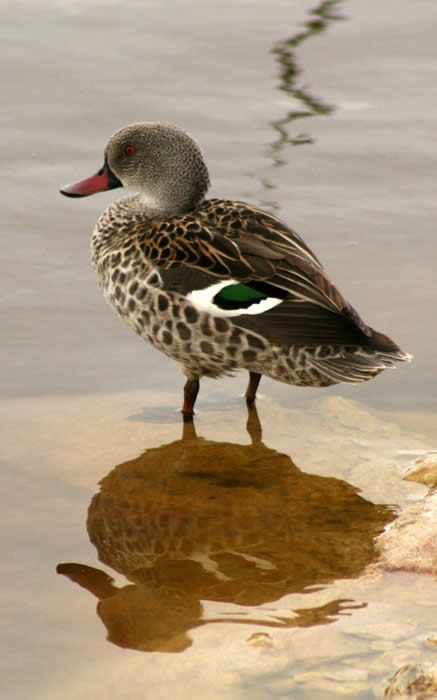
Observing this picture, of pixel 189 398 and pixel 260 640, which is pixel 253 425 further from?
pixel 260 640

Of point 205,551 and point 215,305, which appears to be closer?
point 205,551

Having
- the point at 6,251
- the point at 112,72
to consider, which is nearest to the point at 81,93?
the point at 112,72

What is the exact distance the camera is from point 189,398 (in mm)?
5617

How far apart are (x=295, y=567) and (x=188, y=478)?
3.03 ft

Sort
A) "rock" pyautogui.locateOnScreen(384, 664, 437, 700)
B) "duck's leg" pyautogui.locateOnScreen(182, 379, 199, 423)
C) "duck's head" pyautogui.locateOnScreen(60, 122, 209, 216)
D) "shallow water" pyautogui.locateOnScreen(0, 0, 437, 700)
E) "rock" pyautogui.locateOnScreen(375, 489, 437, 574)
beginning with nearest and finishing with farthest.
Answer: "rock" pyautogui.locateOnScreen(384, 664, 437, 700) < "shallow water" pyautogui.locateOnScreen(0, 0, 437, 700) < "rock" pyautogui.locateOnScreen(375, 489, 437, 574) < "duck's leg" pyautogui.locateOnScreen(182, 379, 199, 423) < "duck's head" pyautogui.locateOnScreen(60, 122, 209, 216)

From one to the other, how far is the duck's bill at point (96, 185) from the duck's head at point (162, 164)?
0.14 m

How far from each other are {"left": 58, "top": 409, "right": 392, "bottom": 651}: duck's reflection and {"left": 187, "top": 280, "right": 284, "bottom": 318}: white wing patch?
620 millimetres

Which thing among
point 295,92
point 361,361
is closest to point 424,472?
point 361,361

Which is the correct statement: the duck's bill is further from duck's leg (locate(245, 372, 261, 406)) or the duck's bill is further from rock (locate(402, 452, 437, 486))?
rock (locate(402, 452, 437, 486))

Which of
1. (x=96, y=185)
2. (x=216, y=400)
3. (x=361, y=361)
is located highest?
(x=96, y=185)

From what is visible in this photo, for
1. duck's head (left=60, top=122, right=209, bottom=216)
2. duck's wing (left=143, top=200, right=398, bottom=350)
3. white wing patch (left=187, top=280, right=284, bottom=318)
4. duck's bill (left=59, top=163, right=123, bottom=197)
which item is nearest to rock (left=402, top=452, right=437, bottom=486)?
duck's wing (left=143, top=200, right=398, bottom=350)

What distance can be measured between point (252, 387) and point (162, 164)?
127cm

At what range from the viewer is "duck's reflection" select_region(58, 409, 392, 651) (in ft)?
12.9

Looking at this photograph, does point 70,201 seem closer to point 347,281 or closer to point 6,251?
point 6,251
